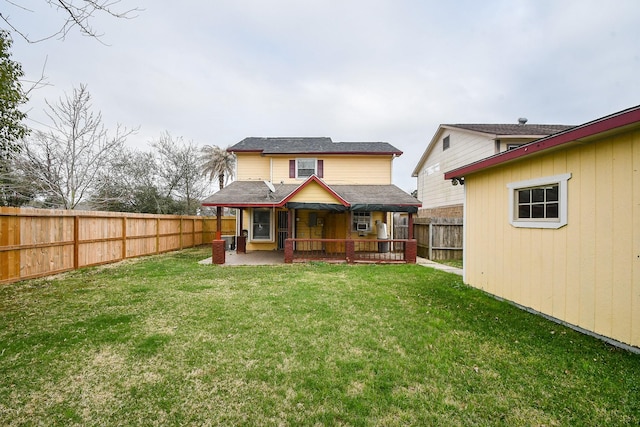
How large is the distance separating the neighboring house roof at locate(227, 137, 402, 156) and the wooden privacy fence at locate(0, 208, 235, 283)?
591cm

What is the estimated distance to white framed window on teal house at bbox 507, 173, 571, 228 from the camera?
14.2ft

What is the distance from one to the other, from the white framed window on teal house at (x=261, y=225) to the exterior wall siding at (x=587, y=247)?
9999 mm

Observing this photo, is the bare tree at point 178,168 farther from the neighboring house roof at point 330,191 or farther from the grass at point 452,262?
the grass at point 452,262

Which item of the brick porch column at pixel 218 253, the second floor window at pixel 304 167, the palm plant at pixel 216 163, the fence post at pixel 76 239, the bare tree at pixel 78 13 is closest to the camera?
the bare tree at pixel 78 13

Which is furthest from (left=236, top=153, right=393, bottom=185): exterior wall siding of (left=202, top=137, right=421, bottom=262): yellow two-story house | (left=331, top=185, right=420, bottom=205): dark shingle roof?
(left=331, top=185, right=420, bottom=205): dark shingle roof

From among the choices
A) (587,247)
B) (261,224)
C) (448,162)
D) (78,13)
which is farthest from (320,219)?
(78,13)

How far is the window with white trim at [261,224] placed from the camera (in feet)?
43.4

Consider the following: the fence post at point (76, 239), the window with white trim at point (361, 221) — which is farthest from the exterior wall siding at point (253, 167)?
the fence post at point (76, 239)

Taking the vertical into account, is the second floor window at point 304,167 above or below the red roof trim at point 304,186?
above

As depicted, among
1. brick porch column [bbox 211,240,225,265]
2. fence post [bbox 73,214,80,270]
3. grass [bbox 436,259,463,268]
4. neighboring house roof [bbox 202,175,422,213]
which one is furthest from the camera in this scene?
neighboring house roof [bbox 202,175,422,213]

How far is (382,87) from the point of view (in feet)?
61.8

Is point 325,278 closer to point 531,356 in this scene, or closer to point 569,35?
point 531,356

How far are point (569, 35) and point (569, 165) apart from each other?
13550 mm

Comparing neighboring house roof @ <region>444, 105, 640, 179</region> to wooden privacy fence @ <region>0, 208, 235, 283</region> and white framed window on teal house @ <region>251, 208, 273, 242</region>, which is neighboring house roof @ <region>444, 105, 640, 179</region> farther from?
wooden privacy fence @ <region>0, 208, 235, 283</region>
